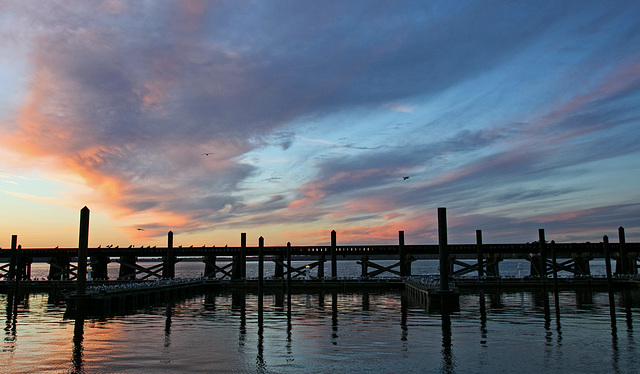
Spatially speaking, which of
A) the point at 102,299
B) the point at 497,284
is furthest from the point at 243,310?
the point at 497,284

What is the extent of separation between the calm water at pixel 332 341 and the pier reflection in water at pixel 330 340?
5cm

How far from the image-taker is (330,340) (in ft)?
85.3

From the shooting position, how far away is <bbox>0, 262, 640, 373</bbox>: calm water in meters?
20.0

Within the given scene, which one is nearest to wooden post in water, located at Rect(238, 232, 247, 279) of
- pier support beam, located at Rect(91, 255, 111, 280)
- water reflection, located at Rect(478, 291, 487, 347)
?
pier support beam, located at Rect(91, 255, 111, 280)

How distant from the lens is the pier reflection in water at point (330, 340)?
20125mm

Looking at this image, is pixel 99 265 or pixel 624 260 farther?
pixel 99 265

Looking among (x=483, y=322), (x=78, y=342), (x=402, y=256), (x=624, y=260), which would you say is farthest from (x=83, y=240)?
(x=624, y=260)

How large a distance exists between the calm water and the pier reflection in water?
0.17 ft

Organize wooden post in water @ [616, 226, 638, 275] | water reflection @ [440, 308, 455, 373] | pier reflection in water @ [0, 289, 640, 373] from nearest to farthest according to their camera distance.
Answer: water reflection @ [440, 308, 455, 373] → pier reflection in water @ [0, 289, 640, 373] → wooden post in water @ [616, 226, 638, 275]

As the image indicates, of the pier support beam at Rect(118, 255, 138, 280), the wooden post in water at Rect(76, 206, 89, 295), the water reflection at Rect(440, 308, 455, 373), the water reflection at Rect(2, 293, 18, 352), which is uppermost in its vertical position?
the wooden post in water at Rect(76, 206, 89, 295)

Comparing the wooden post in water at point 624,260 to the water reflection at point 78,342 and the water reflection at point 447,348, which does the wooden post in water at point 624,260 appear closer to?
the water reflection at point 447,348

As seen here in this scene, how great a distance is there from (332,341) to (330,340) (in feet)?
1.18

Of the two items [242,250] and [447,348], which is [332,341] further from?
[242,250]

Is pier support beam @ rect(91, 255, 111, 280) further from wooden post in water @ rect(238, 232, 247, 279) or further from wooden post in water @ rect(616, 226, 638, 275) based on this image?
wooden post in water @ rect(616, 226, 638, 275)
